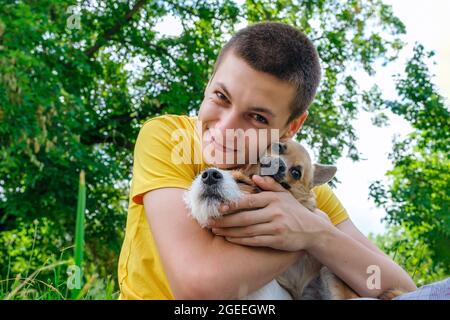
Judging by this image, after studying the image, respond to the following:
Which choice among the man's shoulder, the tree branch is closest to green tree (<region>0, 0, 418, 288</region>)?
the tree branch

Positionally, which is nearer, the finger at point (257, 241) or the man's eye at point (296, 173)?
the finger at point (257, 241)

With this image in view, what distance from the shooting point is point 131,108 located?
43.5ft

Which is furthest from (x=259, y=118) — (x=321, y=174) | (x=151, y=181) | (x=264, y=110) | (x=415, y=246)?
(x=415, y=246)

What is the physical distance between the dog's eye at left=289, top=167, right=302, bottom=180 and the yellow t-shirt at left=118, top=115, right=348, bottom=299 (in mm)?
408

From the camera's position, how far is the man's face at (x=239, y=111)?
237 cm

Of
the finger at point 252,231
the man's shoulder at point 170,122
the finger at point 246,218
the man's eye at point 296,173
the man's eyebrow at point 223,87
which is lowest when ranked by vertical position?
the finger at point 252,231

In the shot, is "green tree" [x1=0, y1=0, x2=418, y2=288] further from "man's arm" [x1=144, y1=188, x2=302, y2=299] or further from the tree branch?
A: "man's arm" [x1=144, y1=188, x2=302, y2=299]

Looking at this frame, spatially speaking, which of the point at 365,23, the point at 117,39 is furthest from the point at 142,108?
the point at 365,23

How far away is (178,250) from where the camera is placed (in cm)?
207

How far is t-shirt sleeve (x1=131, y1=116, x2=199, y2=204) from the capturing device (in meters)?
2.35

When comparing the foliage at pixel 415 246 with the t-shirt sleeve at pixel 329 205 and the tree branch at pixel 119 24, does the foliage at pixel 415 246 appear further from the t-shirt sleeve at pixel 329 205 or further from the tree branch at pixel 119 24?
the tree branch at pixel 119 24

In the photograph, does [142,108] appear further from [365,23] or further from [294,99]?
[294,99]

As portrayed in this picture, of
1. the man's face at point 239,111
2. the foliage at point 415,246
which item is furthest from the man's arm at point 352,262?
the foliage at point 415,246
